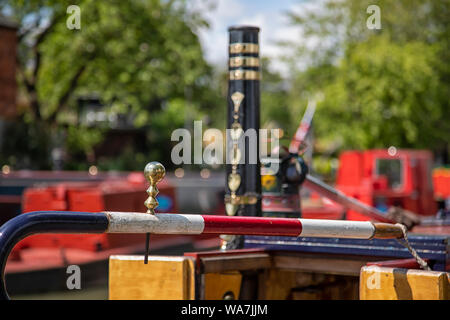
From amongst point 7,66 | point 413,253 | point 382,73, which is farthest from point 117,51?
point 413,253

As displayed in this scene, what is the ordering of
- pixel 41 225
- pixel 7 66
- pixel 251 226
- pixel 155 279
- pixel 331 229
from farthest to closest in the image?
pixel 7 66, pixel 155 279, pixel 331 229, pixel 251 226, pixel 41 225

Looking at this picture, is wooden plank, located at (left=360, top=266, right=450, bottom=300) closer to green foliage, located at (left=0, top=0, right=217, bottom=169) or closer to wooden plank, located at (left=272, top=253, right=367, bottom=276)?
wooden plank, located at (left=272, top=253, right=367, bottom=276)

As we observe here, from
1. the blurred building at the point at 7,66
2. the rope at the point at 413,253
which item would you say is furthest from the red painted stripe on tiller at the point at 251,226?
the blurred building at the point at 7,66

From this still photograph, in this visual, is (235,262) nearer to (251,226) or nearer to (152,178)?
(251,226)

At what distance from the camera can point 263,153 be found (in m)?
5.29

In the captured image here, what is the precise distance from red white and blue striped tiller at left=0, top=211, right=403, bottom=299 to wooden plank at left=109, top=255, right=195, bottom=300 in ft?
2.47

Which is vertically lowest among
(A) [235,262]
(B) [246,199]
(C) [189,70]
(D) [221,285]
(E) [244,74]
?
(D) [221,285]

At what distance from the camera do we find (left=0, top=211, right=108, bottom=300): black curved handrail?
86.6 inches

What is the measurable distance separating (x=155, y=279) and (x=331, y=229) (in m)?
0.93

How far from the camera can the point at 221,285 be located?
152 inches

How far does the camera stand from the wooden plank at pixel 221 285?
3729 millimetres

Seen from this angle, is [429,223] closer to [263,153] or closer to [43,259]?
[263,153]

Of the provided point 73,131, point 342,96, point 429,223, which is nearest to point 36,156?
point 73,131

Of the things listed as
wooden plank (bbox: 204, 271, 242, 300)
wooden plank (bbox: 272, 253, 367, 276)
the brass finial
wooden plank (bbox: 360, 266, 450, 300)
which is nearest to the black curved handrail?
the brass finial
